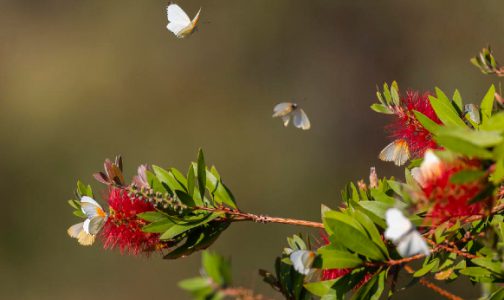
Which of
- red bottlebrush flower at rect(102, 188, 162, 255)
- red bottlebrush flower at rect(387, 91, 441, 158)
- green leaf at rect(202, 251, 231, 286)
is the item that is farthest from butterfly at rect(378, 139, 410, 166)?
green leaf at rect(202, 251, 231, 286)

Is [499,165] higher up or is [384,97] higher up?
[384,97]

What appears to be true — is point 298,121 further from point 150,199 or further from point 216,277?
point 216,277

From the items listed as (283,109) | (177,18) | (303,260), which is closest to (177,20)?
(177,18)

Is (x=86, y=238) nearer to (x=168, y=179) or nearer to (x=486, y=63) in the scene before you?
(x=168, y=179)

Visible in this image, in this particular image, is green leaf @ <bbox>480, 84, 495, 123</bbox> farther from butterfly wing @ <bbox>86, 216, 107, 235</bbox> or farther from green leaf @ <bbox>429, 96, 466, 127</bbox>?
butterfly wing @ <bbox>86, 216, 107, 235</bbox>

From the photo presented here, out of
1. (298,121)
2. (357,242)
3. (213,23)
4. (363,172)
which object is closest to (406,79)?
(363,172)

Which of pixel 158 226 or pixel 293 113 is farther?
pixel 293 113
